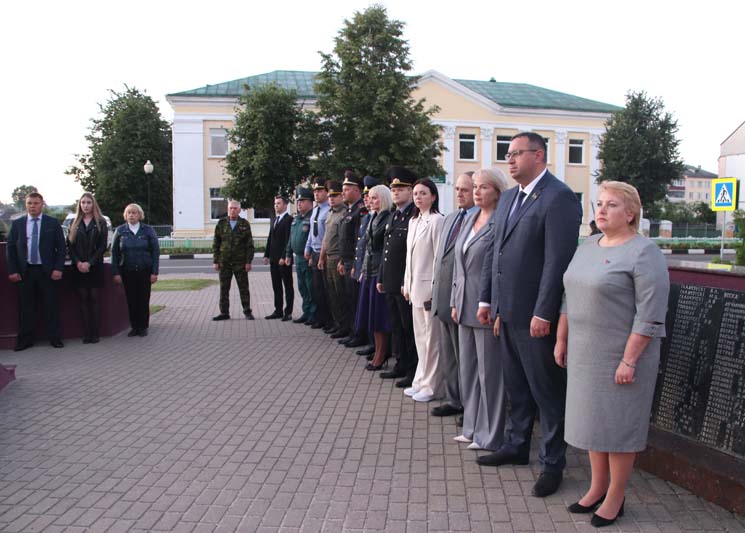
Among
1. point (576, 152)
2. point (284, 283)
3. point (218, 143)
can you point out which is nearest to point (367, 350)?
point (284, 283)

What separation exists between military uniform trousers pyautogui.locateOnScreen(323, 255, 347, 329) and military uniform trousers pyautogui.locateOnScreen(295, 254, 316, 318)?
3.37ft

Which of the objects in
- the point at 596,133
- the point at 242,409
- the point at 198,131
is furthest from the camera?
the point at 596,133

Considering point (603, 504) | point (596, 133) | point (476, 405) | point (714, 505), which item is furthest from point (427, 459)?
point (596, 133)

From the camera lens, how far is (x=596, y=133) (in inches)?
1879

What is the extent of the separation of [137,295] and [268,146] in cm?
2190

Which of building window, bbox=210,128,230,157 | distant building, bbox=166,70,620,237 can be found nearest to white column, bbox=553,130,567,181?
distant building, bbox=166,70,620,237

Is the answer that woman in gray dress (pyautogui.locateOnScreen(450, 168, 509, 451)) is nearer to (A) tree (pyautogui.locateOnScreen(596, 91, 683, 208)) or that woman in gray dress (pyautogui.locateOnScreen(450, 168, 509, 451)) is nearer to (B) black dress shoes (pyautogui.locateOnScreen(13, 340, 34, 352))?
(B) black dress shoes (pyautogui.locateOnScreen(13, 340, 34, 352))

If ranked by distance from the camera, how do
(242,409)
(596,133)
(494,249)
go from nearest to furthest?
(494,249) → (242,409) → (596,133)

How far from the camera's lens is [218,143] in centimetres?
4097

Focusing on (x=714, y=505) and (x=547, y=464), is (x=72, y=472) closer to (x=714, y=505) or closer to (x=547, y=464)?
(x=547, y=464)

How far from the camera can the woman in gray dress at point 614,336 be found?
3346mm

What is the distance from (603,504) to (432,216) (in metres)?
3.23

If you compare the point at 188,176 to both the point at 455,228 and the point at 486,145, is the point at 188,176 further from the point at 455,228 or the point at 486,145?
the point at 455,228

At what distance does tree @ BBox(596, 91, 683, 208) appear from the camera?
41.9 meters
